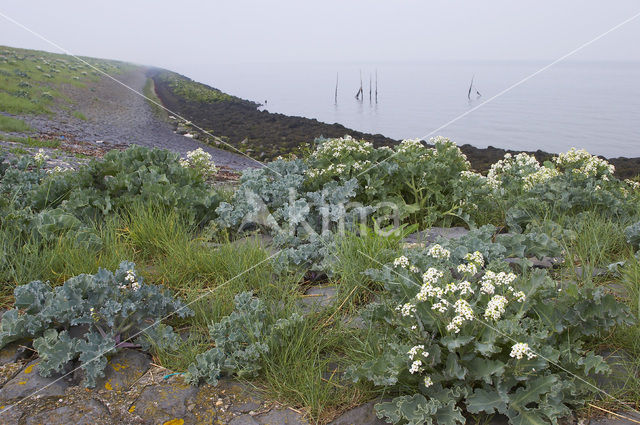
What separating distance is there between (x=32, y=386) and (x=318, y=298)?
1.73 metres

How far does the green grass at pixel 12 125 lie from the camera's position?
8.95 meters

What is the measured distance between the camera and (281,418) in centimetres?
238

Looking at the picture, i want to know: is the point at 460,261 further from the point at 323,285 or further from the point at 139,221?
the point at 139,221

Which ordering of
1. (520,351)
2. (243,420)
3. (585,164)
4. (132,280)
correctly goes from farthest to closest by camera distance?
(585,164) → (132,280) → (243,420) → (520,351)

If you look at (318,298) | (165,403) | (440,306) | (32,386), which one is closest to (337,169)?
(318,298)

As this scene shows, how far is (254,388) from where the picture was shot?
257 cm

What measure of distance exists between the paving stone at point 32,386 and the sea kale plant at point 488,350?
1.55m

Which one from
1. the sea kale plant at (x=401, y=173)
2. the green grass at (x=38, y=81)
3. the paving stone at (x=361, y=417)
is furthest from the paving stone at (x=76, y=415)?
the green grass at (x=38, y=81)

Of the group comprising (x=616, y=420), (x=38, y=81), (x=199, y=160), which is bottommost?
(x=616, y=420)

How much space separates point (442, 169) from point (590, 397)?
9.30ft

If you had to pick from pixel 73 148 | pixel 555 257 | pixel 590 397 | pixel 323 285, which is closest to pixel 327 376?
pixel 323 285

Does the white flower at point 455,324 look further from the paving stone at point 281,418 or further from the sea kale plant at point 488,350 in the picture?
the paving stone at point 281,418

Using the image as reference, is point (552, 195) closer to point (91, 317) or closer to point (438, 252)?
point (438, 252)

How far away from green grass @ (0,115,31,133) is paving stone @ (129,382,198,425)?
8330 mm
